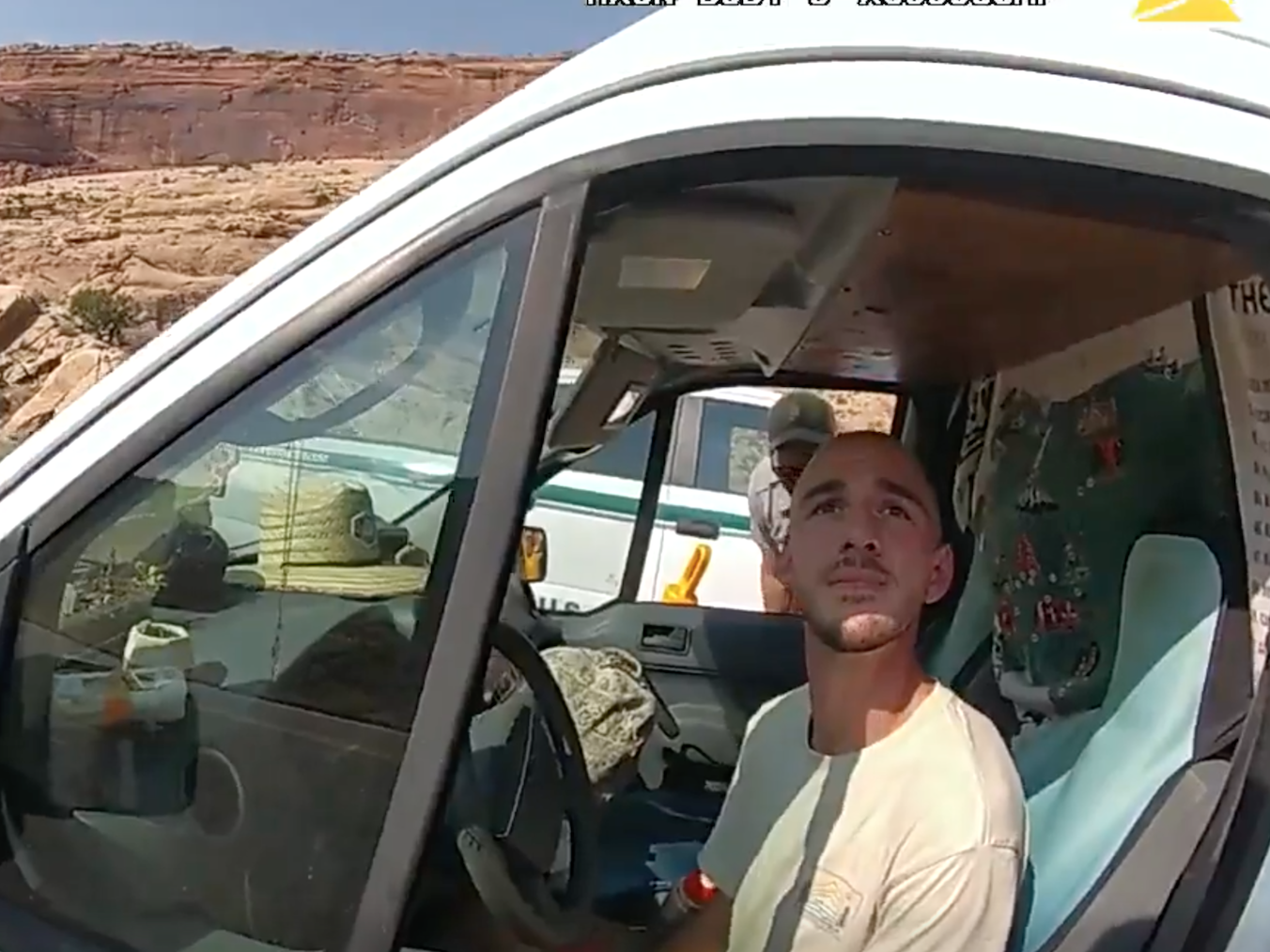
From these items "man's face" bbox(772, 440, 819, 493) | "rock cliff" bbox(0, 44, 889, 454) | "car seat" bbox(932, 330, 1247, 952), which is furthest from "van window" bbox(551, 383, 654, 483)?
"rock cliff" bbox(0, 44, 889, 454)

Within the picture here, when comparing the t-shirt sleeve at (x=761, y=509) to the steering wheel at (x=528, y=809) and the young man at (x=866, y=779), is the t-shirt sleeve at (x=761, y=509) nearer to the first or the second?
the steering wheel at (x=528, y=809)

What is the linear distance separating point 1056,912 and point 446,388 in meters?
0.96

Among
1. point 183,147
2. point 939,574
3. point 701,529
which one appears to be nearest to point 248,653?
point 939,574

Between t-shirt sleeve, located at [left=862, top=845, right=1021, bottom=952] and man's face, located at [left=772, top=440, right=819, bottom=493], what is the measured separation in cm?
197

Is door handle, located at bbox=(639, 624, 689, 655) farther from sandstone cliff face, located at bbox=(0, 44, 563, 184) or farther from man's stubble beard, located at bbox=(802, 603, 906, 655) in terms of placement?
sandstone cliff face, located at bbox=(0, 44, 563, 184)

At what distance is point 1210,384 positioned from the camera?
1833mm

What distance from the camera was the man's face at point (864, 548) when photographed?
6.07ft

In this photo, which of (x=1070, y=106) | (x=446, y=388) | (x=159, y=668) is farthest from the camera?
(x=159, y=668)

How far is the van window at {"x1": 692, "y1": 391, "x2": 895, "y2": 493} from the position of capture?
3893 mm

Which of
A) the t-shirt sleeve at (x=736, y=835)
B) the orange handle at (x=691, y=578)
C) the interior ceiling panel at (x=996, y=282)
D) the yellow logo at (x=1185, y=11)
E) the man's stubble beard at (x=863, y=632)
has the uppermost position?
the yellow logo at (x=1185, y=11)

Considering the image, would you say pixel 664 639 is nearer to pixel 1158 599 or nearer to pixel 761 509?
pixel 761 509

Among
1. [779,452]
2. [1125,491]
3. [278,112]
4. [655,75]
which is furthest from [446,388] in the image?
[278,112]

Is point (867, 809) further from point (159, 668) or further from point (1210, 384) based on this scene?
point (159, 668)

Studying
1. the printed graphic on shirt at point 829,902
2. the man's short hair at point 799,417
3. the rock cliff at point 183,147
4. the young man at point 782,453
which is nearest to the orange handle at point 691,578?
the young man at point 782,453
